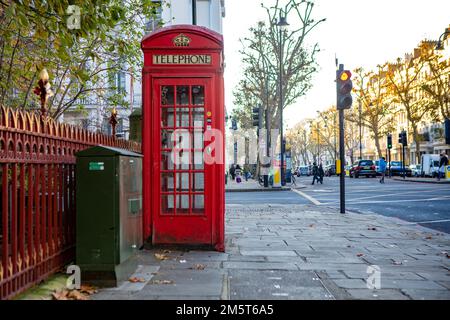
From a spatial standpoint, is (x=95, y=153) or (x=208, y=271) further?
(x=208, y=271)

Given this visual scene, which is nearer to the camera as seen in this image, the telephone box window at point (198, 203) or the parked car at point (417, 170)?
the telephone box window at point (198, 203)

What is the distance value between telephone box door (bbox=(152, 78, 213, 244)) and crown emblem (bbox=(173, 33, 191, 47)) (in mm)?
484

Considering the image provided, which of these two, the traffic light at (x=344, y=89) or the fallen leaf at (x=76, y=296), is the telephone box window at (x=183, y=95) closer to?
the fallen leaf at (x=76, y=296)

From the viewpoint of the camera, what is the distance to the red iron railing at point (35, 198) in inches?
157

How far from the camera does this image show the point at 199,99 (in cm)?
677

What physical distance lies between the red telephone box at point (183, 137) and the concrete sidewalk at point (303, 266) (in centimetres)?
39

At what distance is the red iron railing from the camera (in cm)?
398

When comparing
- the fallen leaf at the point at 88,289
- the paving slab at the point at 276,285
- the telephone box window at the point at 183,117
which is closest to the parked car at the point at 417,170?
the telephone box window at the point at 183,117

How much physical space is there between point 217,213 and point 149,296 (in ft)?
8.09

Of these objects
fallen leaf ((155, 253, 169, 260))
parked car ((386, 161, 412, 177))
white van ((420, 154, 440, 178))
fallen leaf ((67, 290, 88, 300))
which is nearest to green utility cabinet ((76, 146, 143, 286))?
fallen leaf ((67, 290, 88, 300))

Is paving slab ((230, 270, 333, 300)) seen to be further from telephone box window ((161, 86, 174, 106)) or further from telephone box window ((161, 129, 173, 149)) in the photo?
telephone box window ((161, 86, 174, 106))

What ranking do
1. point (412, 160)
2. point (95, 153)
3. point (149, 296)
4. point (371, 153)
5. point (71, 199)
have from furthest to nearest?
1. point (371, 153)
2. point (412, 160)
3. point (71, 199)
4. point (95, 153)
5. point (149, 296)
